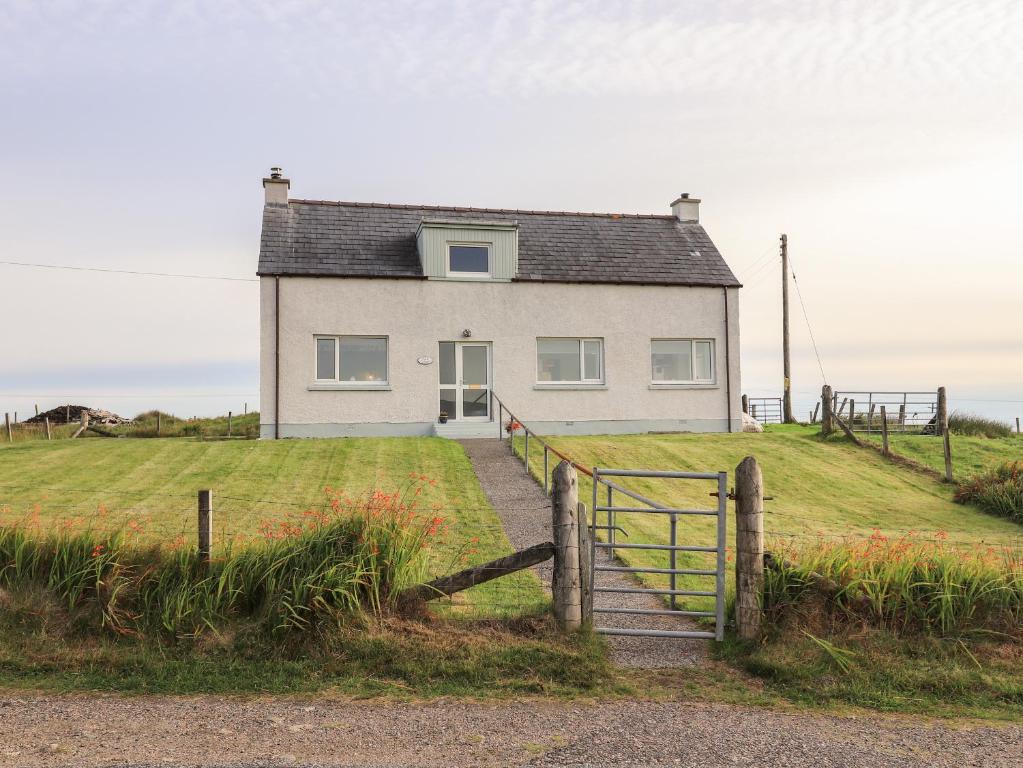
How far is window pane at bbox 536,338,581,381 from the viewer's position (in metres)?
24.9

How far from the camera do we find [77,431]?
31094mm

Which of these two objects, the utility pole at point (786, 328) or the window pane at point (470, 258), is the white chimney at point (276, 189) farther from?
the utility pole at point (786, 328)

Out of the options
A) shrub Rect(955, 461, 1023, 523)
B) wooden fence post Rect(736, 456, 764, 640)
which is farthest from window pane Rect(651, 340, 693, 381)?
wooden fence post Rect(736, 456, 764, 640)

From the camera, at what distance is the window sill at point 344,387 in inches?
915

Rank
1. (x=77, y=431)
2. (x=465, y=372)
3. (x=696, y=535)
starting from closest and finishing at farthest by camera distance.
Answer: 1. (x=696, y=535)
2. (x=465, y=372)
3. (x=77, y=431)

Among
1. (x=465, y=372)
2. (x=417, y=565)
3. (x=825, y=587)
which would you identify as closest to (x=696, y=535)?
(x=825, y=587)

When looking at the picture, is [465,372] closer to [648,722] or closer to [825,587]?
[825,587]

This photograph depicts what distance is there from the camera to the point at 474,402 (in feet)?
79.9

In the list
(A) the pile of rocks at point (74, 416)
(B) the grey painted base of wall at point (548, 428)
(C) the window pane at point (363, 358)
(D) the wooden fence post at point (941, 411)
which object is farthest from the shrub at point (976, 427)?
(A) the pile of rocks at point (74, 416)

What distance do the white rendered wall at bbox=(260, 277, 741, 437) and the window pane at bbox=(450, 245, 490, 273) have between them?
1.81ft

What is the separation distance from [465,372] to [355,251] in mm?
4727

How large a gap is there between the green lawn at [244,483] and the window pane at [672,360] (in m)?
7.79

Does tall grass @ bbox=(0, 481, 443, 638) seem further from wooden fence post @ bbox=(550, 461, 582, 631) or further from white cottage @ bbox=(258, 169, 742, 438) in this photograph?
white cottage @ bbox=(258, 169, 742, 438)

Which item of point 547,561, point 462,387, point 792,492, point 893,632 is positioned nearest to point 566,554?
point 893,632
